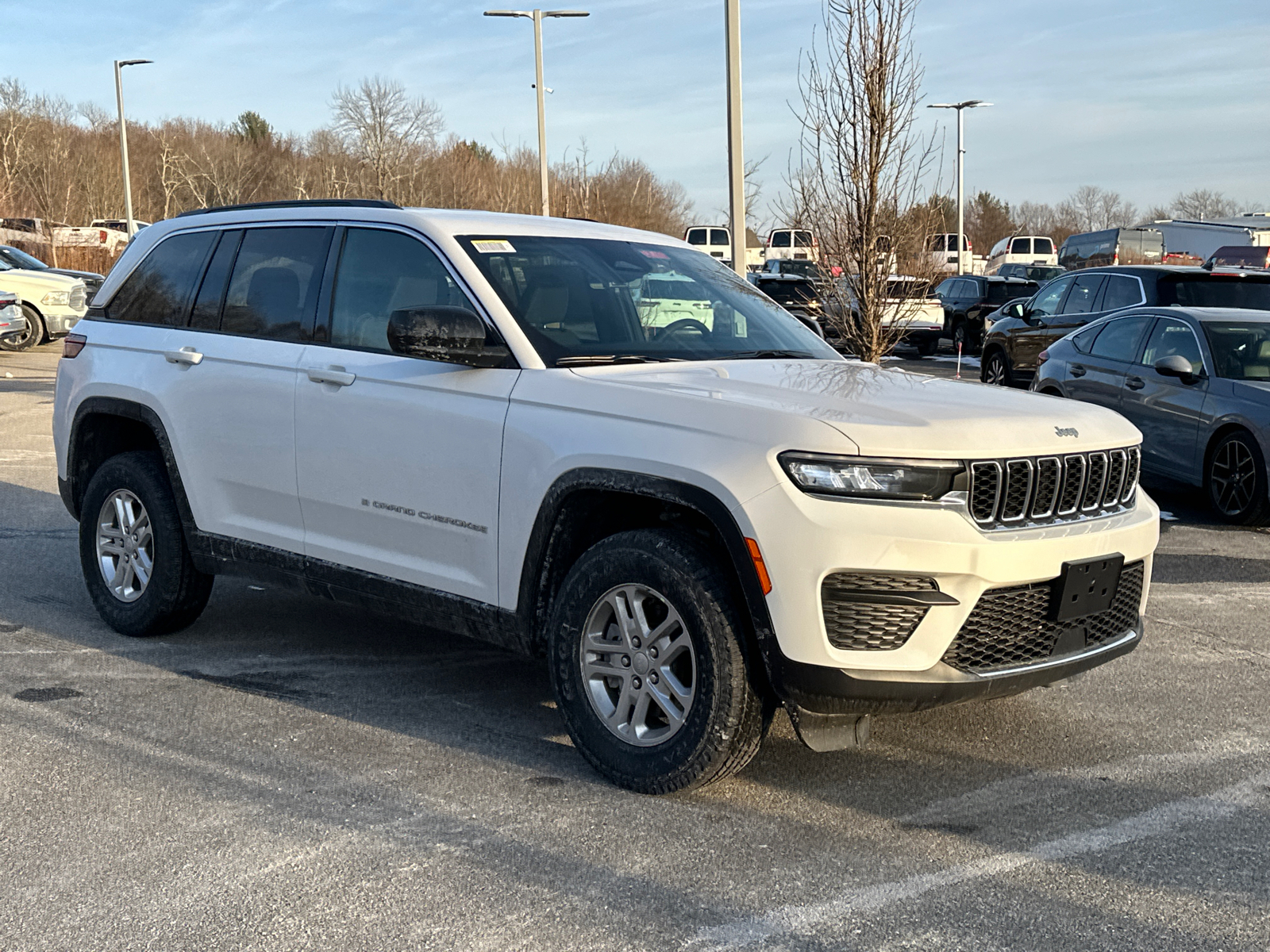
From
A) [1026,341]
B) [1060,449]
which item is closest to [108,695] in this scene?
[1060,449]

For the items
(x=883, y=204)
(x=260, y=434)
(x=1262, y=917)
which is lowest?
(x=1262, y=917)

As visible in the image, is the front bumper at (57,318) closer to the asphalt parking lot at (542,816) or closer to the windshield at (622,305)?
the asphalt parking lot at (542,816)

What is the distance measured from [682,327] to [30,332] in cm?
2102

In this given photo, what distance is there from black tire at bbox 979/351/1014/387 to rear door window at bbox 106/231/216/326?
12.8m

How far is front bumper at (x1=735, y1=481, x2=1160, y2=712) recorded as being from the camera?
152 inches

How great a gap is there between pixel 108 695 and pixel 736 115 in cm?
963

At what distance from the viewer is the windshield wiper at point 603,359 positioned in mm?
4699

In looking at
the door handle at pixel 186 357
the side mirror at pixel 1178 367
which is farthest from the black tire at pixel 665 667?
the side mirror at pixel 1178 367

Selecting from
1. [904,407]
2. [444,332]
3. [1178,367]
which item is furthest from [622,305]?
[1178,367]

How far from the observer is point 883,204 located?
10.8 metres

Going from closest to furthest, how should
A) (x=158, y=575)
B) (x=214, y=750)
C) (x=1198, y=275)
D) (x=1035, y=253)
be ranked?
(x=214, y=750) → (x=158, y=575) → (x=1198, y=275) → (x=1035, y=253)

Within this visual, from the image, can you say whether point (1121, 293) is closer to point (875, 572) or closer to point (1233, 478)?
point (1233, 478)

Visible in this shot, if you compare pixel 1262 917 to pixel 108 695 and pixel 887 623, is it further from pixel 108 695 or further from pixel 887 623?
pixel 108 695

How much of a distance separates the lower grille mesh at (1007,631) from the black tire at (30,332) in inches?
844
